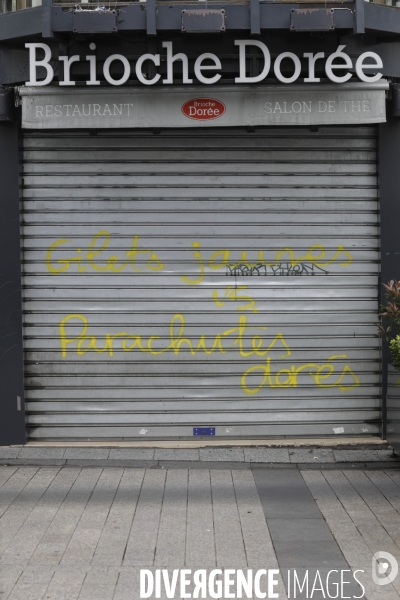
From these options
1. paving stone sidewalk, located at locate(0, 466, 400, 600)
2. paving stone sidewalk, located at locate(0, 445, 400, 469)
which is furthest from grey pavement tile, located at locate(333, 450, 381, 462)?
paving stone sidewalk, located at locate(0, 466, 400, 600)

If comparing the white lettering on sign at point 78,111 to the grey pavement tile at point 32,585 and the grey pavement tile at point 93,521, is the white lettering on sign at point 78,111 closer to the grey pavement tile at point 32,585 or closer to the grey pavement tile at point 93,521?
the grey pavement tile at point 93,521

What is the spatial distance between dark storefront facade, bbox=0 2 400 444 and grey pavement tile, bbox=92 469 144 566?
1.23m

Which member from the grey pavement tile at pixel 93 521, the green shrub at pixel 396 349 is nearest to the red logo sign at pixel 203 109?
the green shrub at pixel 396 349

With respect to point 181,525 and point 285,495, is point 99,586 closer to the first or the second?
point 181,525

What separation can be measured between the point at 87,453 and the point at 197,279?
96.4 inches

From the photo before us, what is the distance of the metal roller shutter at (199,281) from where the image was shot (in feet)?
31.5

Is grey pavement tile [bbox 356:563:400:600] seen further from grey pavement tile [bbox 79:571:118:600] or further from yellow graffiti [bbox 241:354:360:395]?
yellow graffiti [bbox 241:354:360:395]

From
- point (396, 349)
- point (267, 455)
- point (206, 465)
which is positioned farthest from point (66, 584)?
point (396, 349)

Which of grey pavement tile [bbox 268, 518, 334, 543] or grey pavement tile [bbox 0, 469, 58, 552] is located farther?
grey pavement tile [bbox 0, 469, 58, 552]

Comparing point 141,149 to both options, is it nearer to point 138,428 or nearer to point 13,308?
point 13,308

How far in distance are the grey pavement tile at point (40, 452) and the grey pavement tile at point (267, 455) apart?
220 cm

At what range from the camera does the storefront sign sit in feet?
30.0

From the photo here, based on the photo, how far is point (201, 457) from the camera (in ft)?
30.6

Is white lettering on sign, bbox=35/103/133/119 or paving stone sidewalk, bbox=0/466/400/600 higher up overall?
white lettering on sign, bbox=35/103/133/119
